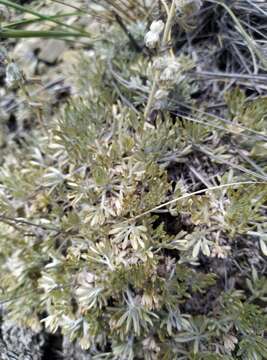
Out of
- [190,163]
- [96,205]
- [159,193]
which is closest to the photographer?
[159,193]

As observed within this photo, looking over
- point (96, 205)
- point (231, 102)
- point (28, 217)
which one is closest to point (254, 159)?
point (231, 102)

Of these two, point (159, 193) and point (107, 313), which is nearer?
point (159, 193)

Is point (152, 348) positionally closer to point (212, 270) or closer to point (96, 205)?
point (212, 270)

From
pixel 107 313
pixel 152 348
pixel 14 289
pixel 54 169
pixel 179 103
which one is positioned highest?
pixel 179 103

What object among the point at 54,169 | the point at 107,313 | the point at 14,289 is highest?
the point at 54,169

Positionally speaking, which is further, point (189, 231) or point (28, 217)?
point (28, 217)

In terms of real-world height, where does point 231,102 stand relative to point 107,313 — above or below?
above

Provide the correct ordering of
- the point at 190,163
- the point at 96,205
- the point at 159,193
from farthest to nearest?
the point at 190,163
the point at 96,205
the point at 159,193

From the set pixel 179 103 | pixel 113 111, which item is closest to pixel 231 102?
pixel 179 103

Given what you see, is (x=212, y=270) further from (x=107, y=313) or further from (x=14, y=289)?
(x=14, y=289)
